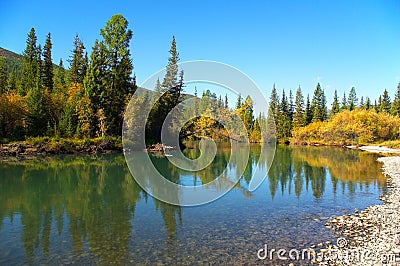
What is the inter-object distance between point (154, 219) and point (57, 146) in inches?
946

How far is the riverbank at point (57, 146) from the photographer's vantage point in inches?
1156

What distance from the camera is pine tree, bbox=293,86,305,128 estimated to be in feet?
222

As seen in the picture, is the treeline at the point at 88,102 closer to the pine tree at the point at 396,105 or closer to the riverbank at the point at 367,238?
the riverbank at the point at 367,238

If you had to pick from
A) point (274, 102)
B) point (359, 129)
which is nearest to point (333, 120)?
point (359, 129)

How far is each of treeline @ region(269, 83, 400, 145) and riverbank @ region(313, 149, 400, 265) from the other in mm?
43451

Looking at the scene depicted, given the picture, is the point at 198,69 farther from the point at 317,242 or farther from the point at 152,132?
the point at 152,132

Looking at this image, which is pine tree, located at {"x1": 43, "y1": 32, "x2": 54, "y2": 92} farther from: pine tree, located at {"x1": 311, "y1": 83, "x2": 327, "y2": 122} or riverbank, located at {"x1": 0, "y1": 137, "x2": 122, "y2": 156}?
pine tree, located at {"x1": 311, "y1": 83, "x2": 327, "y2": 122}

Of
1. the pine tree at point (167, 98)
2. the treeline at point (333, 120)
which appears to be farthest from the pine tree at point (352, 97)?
the pine tree at point (167, 98)

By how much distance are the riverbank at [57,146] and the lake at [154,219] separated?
41.4ft

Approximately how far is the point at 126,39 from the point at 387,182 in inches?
1190

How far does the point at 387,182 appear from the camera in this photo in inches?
676

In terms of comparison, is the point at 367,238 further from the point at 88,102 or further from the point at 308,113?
the point at 308,113

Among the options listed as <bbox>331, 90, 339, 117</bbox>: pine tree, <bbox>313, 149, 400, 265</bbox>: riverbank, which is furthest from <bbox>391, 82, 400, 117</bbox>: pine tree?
<bbox>313, 149, 400, 265</bbox>: riverbank

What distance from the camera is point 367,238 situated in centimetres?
798
